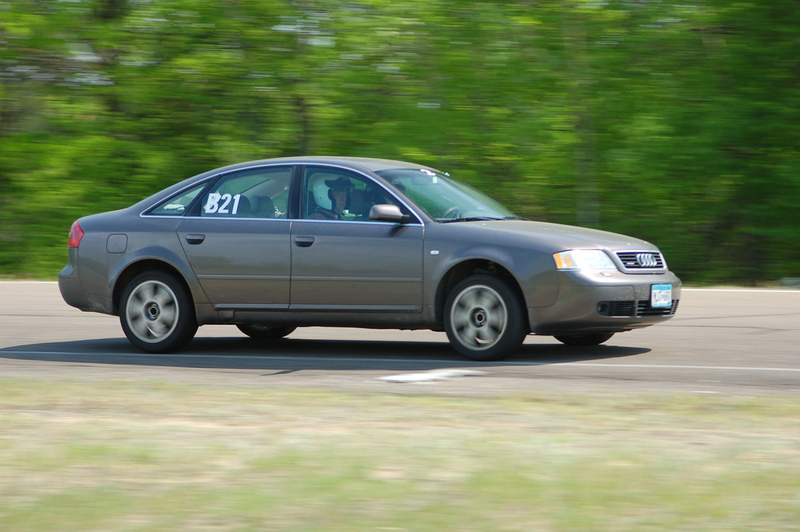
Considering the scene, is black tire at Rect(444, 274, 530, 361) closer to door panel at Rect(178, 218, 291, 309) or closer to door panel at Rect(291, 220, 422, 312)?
door panel at Rect(291, 220, 422, 312)

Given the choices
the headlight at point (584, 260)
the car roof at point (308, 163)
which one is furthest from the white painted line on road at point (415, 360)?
the car roof at point (308, 163)

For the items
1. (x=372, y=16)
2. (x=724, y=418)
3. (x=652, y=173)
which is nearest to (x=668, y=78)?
(x=652, y=173)

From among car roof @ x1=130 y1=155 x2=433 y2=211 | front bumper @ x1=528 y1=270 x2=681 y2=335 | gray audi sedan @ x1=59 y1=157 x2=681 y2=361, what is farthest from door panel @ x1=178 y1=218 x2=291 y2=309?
front bumper @ x1=528 y1=270 x2=681 y2=335

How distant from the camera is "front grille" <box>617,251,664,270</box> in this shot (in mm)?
8602

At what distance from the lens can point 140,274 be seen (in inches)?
376

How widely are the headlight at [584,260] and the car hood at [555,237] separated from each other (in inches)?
1.6

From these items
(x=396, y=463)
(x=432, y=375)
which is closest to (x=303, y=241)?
(x=432, y=375)

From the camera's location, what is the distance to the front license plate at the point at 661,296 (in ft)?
28.4

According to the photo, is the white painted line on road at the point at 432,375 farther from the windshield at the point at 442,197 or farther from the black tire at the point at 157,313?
the black tire at the point at 157,313

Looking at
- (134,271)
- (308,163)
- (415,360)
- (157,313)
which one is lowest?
(415,360)

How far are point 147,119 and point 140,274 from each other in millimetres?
14442

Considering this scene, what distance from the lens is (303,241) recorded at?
29.6ft

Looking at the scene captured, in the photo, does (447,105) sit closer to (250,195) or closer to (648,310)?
(250,195)

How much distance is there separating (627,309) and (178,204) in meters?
3.81
